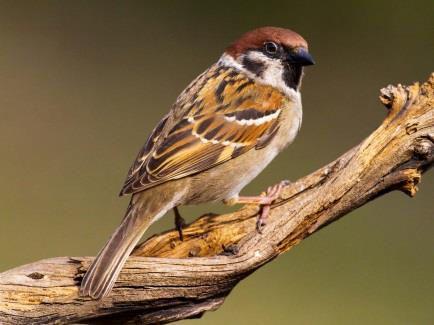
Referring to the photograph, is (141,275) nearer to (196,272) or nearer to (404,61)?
(196,272)

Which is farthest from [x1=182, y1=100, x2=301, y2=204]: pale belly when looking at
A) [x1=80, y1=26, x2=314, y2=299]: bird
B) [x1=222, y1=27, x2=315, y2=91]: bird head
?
[x1=222, y1=27, x2=315, y2=91]: bird head

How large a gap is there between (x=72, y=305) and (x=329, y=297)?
201 centimetres

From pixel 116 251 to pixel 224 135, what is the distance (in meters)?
Answer: 0.52

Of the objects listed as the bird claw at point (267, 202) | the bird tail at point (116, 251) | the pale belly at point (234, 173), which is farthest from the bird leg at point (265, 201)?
the bird tail at point (116, 251)

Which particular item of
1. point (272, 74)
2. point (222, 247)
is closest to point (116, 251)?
point (222, 247)

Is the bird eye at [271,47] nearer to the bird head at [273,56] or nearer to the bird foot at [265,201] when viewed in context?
the bird head at [273,56]

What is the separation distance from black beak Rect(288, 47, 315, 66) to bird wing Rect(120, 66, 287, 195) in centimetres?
11

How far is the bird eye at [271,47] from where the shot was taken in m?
2.58

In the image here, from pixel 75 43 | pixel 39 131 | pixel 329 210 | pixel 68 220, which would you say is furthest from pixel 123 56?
pixel 329 210

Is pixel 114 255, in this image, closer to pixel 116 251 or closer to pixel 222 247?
pixel 116 251

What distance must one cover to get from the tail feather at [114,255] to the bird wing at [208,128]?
74mm

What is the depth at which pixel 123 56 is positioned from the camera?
16.7ft

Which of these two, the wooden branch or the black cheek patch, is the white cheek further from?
the wooden branch

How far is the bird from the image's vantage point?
2318mm
